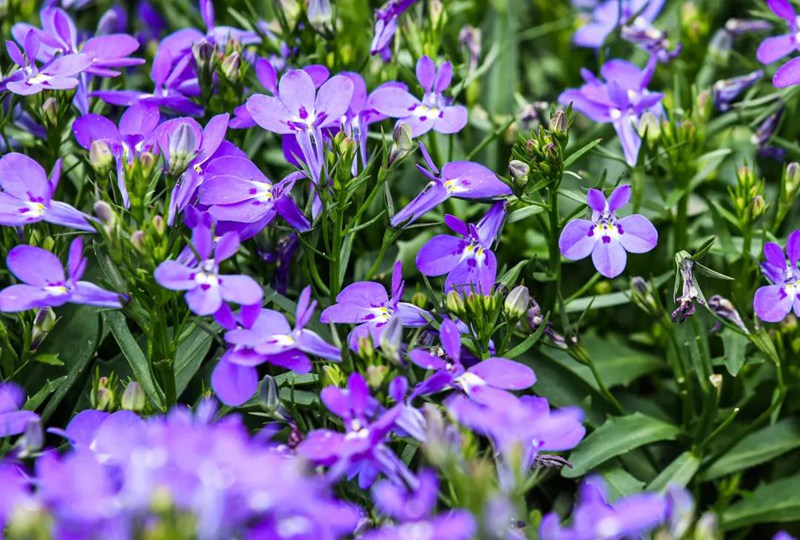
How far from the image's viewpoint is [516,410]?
1.43 metres

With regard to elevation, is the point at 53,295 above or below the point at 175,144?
below

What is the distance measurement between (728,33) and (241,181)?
164 centimetres

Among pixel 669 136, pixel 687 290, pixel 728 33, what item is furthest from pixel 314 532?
pixel 728 33

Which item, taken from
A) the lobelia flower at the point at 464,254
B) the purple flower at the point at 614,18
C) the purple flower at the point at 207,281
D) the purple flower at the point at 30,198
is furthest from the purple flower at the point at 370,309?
the purple flower at the point at 614,18

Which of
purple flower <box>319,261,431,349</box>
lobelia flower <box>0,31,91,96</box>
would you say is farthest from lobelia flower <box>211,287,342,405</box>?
lobelia flower <box>0,31,91,96</box>

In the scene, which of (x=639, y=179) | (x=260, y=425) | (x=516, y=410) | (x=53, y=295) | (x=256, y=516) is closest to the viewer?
(x=256, y=516)

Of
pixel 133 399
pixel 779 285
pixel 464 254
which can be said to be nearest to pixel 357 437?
pixel 133 399

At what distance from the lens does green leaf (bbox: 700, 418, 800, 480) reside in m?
2.21

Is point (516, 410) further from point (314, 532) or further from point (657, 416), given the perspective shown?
point (657, 416)

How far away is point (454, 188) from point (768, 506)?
3.38ft

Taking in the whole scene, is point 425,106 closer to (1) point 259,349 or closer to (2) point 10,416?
(1) point 259,349

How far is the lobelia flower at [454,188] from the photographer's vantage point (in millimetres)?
1975

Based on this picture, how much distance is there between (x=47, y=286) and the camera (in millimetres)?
1691

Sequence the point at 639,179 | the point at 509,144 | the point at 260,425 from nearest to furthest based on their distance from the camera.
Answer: the point at 260,425, the point at 639,179, the point at 509,144
